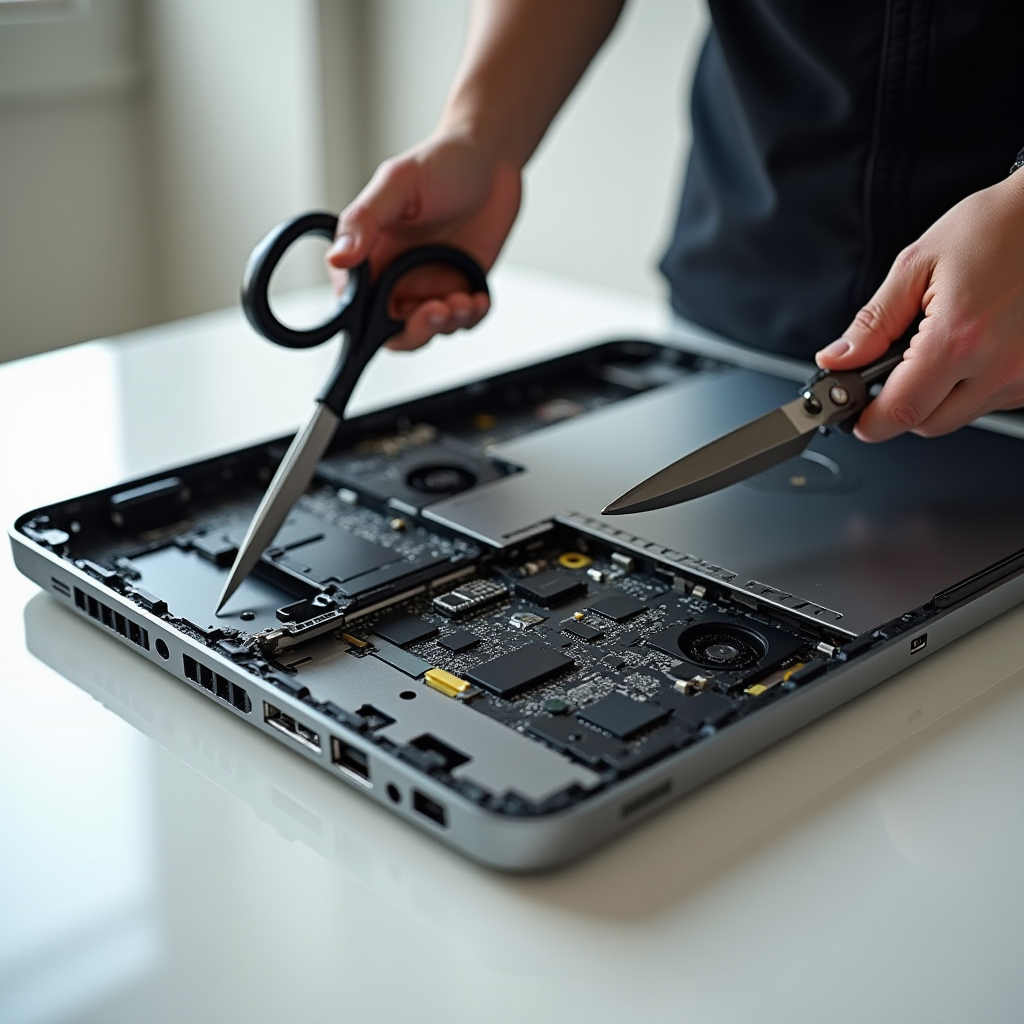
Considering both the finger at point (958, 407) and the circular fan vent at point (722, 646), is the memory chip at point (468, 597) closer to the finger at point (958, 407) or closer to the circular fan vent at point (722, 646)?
the circular fan vent at point (722, 646)

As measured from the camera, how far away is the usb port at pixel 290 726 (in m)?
0.84

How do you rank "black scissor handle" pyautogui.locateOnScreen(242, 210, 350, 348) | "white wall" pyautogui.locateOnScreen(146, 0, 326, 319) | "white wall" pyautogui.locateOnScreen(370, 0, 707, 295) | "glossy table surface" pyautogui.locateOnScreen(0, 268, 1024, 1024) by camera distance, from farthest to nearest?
"white wall" pyautogui.locateOnScreen(146, 0, 326, 319) → "white wall" pyautogui.locateOnScreen(370, 0, 707, 295) → "black scissor handle" pyautogui.locateOnScreen(242, 210, 350, 348) → "glossy table surface" pyautogui.locateOnScreen(0, 268, 1024, 1024)

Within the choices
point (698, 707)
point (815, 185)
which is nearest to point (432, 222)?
point (815, 185)

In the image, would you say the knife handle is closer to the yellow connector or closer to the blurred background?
the yellow connector

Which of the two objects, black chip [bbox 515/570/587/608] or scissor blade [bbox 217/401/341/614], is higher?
scissor blade [bbox 217/401/341/614]

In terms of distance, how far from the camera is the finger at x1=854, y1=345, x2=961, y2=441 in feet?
3.29

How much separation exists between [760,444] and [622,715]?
0.91 feet

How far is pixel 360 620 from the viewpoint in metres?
0.96

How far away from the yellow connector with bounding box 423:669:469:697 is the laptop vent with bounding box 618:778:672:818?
145 mm

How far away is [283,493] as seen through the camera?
1.06 m

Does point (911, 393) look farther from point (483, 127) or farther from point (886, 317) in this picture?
point (483, 127)

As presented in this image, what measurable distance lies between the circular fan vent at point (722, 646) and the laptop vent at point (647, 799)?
0.42 ft

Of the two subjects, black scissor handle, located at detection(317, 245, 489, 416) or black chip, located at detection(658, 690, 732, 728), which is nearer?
black chip, located at detection(658, 690, 732, 728)

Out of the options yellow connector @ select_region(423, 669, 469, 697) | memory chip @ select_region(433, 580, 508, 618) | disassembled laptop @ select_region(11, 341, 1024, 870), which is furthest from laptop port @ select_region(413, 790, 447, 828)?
memory chip @ select_region(433, 580, 508, 618)
